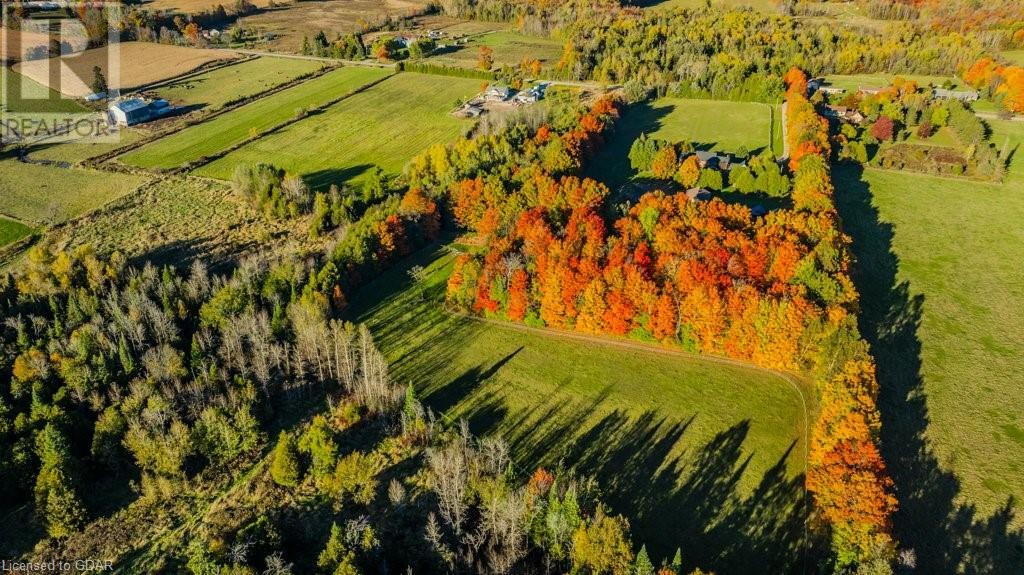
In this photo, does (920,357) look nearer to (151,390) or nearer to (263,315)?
(263,315)

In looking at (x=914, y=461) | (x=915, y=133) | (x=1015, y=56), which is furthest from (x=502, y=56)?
(x=914, y=461)

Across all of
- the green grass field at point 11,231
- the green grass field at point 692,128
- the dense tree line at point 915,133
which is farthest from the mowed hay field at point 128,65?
A: the dense tree line at point 915,133

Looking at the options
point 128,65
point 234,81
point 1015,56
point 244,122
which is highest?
point 1015,56

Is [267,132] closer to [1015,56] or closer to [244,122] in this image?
[244,122]

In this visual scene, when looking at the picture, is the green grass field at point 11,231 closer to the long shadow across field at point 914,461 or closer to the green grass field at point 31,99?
the green grass field at point 31,99

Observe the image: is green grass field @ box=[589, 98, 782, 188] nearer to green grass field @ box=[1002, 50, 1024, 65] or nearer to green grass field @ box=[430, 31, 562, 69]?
green grass field @ box=[430, 31, 562, 69]

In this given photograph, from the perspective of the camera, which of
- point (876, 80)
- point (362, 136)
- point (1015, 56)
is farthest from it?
point (1015, 56)
